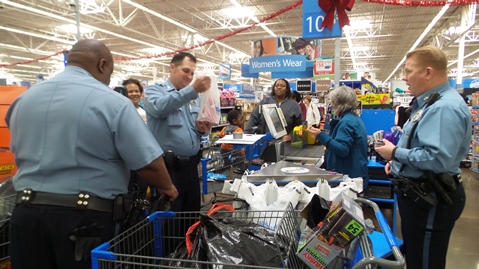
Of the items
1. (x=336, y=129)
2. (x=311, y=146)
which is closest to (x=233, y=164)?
(x=336, y=129)

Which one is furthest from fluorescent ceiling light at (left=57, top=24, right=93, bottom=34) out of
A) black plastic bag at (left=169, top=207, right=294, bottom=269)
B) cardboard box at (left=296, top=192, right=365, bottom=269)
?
cardboard box at (left=296, top=192, right=365, bottom=269)

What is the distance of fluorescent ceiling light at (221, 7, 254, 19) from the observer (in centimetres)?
1111

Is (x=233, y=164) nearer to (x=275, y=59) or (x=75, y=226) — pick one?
(x=75, y=226)

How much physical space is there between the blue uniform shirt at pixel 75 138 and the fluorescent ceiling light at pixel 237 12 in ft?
33.3

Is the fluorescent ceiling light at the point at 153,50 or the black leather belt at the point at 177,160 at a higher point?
the fluorescent ceiling light at the point at 153,50

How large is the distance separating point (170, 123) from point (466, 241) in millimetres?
3822

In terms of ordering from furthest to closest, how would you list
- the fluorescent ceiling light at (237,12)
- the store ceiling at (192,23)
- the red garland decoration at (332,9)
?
the fluorescent ceiling light at (237,12) < the store ceiling at (192,23) < the red garland decoration at (332,9)

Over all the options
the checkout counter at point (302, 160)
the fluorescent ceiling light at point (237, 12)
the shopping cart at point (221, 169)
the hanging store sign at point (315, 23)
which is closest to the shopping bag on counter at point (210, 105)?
the checkout counter at point (302, 160)

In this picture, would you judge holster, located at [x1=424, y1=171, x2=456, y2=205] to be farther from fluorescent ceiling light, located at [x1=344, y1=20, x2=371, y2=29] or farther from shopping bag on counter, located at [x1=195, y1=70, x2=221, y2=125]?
fluorescent ceiling light, located at [x1=344, y1=20, x2=371, y2=29]

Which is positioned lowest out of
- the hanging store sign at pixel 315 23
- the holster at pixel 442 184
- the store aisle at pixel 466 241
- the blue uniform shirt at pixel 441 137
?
the store aisle at pixel 466 241

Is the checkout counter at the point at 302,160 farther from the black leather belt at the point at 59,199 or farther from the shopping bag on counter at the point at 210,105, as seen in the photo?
the black leather belt at the point at 59,199

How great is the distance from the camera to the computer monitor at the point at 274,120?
3201 millimetres

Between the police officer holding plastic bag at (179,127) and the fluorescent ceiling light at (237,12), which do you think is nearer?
the police officer holding plastic bag at (179,127)

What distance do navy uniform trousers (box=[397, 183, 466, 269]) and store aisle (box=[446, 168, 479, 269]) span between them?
1715mm
